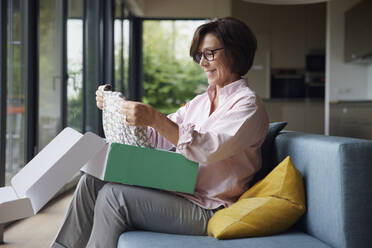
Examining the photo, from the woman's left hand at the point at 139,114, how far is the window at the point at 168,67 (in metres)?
9.90

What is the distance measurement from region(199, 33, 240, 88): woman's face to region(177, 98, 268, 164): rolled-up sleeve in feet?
0.81

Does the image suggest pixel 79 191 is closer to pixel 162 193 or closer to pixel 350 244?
pixel 162 193

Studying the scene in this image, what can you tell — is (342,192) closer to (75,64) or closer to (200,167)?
(200,167)

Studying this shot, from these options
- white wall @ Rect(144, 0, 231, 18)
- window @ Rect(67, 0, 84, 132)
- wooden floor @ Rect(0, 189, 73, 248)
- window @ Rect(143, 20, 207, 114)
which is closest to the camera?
wooden floor @ Rect(0, 189, 73, 248)

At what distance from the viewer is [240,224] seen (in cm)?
132

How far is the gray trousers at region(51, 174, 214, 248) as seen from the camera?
1404 millimetres

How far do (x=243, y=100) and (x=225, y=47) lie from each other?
0.26m

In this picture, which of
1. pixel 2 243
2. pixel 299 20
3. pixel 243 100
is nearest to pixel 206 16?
pixel 299 20

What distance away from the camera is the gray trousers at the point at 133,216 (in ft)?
4.61

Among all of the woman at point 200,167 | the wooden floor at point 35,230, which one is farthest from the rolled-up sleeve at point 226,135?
the wooden floor at point 35,230

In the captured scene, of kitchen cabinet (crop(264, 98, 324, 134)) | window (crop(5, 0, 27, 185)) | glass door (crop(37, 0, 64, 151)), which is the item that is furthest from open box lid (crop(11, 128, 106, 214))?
kitchen cabinet (crop(264, 98, 324, 134))

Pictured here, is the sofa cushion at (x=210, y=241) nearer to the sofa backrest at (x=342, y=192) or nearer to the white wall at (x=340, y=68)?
the sofa backrest at (x=342, y=192)

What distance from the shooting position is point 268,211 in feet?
4.37

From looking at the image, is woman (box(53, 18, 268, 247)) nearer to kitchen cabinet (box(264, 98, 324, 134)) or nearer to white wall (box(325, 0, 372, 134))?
white wall (box(325, 0, 372, 134))
